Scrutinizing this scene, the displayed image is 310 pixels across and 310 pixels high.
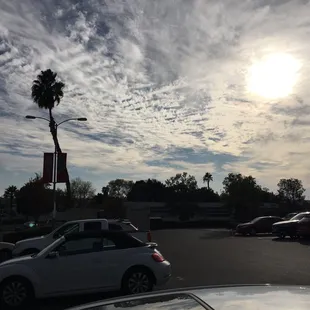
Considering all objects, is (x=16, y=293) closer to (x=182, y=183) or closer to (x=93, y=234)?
(x=93, y=234)

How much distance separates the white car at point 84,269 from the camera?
30.5 ft

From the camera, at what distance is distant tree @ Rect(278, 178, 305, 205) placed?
119m

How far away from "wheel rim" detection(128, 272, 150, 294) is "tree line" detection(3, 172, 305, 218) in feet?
139

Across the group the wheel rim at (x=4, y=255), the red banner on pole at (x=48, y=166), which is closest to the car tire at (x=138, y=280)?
the wheel rim at (x=4, y=255)

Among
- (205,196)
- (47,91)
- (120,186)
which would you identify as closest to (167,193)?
(205,196)

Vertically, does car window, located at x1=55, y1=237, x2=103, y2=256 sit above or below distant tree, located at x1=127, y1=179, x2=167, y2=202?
below

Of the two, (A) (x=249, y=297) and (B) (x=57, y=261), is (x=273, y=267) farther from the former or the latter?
(A) (x=249, y=297)

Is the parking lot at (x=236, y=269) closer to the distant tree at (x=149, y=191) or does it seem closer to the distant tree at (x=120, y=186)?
the distant tree at (x=149, y=191)

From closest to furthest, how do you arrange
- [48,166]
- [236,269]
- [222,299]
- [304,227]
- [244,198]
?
[222,299]
[236,269]
[304,227]
[48,166]
[244,198]

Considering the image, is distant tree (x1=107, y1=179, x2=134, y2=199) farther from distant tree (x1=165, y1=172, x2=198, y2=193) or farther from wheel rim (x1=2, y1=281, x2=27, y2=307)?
wheel rim (x1=2, y1=281, x2=27, y2=307)

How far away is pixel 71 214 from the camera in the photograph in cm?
5994

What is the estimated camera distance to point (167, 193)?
11506 cm

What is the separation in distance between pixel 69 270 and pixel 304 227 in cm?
2172

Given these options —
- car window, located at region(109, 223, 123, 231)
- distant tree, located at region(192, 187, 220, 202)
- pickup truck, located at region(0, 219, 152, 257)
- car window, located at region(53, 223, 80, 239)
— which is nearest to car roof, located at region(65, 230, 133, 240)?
pickup truck, located at region(0, 219, 152, 257)
